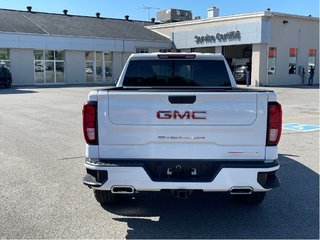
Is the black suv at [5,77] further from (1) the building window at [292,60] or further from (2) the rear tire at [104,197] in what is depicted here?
(2) the rear tire at [104,197]

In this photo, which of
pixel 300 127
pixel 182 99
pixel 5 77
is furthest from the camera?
pixel 5 77

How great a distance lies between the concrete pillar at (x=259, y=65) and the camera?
31.7 metres

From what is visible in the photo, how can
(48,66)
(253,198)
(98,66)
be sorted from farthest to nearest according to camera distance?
(98,66) < (48,66) < (253,198)

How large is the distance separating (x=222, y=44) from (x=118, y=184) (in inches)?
1249

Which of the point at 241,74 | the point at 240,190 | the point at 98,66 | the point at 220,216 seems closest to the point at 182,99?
the point at 240,190

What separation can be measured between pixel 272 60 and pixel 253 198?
2986 centimetres

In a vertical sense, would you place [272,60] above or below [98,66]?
above

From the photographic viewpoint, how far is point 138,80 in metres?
5.85

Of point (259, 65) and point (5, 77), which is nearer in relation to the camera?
point (5, 77)

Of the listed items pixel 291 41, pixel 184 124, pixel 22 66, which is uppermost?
pixel 291 41

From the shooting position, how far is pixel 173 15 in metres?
50.6

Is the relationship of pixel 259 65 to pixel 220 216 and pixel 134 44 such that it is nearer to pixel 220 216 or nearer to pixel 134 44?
pixel 134 44

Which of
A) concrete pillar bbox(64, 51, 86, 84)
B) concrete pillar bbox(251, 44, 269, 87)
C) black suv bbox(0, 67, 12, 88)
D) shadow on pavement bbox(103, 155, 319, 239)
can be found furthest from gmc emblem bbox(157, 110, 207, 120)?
concrete pillar bbox(64, 51, 86, 84)

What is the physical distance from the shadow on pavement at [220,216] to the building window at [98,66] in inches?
1312
